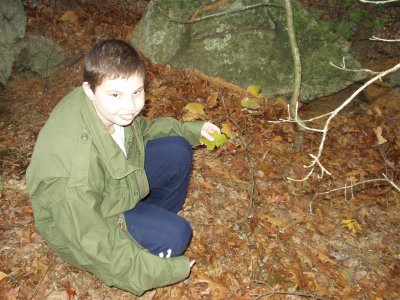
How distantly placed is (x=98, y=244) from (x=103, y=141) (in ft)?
2.01

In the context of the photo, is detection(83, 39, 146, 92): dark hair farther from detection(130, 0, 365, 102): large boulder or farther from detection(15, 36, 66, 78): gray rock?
detection(15, 36, 66, 78): gray rock

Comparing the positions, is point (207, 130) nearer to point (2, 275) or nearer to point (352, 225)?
point (352, 225)

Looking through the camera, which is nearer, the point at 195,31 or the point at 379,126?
the point at 379,126

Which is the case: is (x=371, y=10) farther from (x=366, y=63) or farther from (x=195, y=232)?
(x=195, y=232)

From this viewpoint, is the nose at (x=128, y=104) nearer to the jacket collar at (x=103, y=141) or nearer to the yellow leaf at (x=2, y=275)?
the jacket collar at (x=103, y=141)

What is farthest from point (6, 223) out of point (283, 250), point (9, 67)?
point (9, 67)

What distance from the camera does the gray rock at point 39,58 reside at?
5340mm

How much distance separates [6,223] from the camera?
3.12 meters

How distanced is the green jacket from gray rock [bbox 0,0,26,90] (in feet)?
12.2

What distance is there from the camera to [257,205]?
362cm

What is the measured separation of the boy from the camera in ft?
6.11

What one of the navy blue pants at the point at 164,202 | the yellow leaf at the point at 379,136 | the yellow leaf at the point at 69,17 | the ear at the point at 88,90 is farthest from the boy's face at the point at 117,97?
the yellow leaf at the point at 69,17

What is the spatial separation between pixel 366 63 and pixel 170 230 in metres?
5.82

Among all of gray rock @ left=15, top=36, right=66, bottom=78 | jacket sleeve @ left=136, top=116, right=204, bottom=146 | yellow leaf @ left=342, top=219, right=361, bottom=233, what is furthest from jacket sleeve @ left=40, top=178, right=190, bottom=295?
gray rock @ left=15, top=36, right=66, bottom=78
